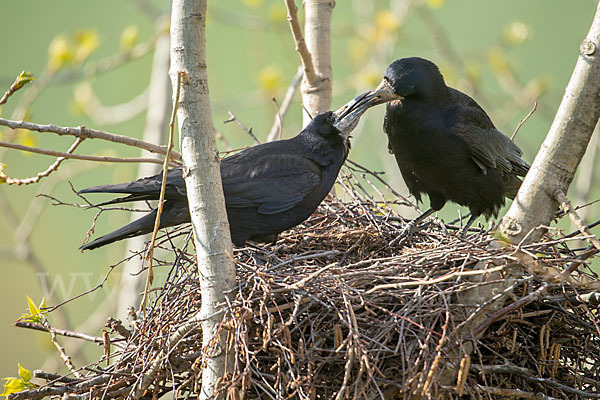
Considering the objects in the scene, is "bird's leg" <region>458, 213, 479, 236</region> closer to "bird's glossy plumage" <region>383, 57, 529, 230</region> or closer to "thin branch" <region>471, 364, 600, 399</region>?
"bird's glossy plumage" <region>383, 57, 529, 230</region>

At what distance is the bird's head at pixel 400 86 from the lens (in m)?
4.09

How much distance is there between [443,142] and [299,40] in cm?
109

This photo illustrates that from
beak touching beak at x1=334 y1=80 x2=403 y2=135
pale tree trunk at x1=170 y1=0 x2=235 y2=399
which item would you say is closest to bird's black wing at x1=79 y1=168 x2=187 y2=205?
pale tree trunk at x1=170 y1=0 x2=235 y2=399

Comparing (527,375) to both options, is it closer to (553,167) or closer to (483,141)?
(553,167)

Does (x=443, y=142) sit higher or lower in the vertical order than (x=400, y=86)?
lower

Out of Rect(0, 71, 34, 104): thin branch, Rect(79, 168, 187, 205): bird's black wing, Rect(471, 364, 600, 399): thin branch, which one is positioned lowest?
Rect(471, 364, 600, 399): thin branch

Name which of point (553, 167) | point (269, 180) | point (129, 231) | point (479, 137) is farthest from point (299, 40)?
point (553, 167)

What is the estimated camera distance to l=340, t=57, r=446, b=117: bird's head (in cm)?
409

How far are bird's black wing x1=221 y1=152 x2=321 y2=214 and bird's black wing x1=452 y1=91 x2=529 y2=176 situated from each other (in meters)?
0.99

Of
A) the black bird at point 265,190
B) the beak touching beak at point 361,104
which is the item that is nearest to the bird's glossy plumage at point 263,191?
the black bird at point 265,190

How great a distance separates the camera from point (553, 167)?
8.32 ft

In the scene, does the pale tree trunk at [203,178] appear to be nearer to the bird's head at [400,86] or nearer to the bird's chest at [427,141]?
the bird's head at [400,86]

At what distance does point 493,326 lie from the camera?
122 inches

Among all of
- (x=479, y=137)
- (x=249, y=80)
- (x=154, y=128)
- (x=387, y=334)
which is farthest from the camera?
(x=249, y=80)
